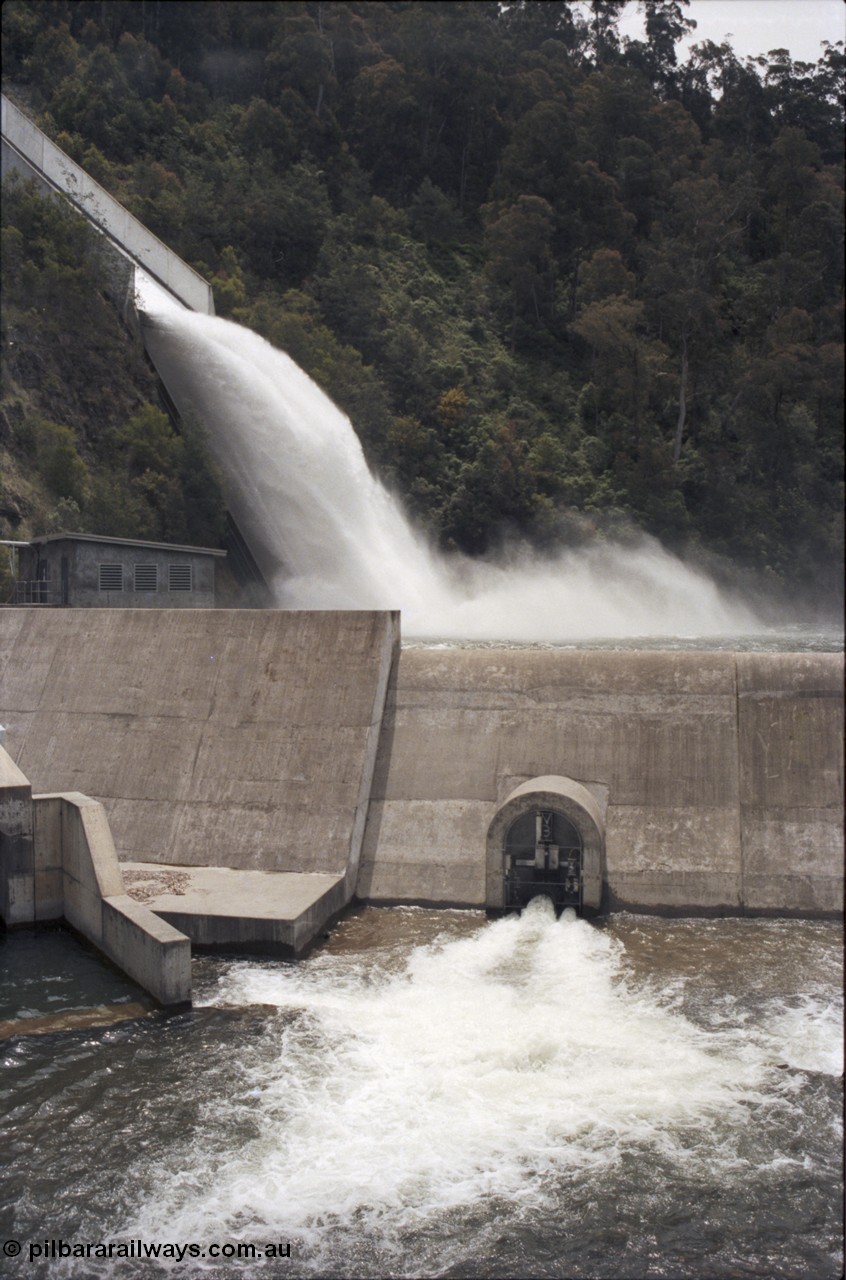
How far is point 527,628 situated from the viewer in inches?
1154

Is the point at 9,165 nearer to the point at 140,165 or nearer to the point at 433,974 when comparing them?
the point at 140,165

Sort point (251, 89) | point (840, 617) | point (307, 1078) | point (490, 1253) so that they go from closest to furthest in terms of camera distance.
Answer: point (840, 617) < point (490, 1253) < point (307, 1078) < point (251, 89)

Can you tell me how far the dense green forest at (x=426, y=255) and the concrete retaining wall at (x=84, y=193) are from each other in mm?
2904

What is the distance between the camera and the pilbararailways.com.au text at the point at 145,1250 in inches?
279

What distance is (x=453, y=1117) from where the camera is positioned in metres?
8.66

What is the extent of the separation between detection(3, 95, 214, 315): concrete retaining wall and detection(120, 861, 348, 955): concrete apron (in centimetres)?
2917

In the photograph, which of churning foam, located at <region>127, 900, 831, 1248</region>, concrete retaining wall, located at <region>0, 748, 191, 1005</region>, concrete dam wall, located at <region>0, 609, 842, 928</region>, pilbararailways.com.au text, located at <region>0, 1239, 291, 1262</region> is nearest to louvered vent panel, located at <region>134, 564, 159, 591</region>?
concrete dam wall, located at <region>0, 609, 842, 928</region>

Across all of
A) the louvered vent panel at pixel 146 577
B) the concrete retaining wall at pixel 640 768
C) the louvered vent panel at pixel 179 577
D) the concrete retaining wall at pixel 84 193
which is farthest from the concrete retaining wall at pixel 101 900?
the concrete retaining wall at pixel 84 193

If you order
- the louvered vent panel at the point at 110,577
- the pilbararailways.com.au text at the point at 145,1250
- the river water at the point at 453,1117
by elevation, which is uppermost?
the louvered vent panel at the point at 110,577

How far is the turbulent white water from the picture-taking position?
3150 centimetres

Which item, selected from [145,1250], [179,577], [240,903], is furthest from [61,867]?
[179,577]

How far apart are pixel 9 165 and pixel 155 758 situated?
29.5 m

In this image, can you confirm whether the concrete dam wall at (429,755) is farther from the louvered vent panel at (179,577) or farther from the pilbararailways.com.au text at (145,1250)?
the louvered vent panel at (179,577)

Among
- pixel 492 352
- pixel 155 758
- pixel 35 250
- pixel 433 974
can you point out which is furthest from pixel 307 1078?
pixel 492 352
